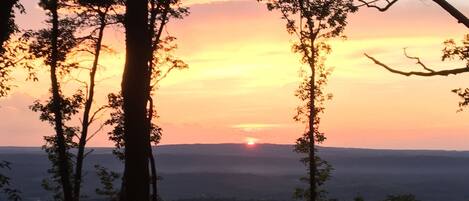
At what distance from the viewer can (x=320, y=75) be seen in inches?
1405

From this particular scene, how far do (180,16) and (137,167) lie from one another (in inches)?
841

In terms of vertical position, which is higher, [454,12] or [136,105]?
[454,12]

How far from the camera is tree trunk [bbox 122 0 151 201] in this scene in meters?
11.3

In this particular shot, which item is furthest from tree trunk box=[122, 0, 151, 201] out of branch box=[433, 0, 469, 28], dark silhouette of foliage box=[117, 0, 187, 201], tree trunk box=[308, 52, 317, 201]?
tree trunk box=[308, 52, 317, 201]

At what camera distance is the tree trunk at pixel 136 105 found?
11.3 meters

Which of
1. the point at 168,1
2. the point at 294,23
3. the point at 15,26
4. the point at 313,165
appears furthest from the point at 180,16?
the point at 15,26

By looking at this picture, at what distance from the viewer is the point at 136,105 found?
11336 millimetres

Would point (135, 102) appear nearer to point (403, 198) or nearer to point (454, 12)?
point (454, 12)

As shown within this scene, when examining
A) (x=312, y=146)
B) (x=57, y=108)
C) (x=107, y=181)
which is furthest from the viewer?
(x=312, y=146)

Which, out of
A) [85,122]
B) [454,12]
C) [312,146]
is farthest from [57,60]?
[454,12]

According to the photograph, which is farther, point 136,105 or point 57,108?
point 57,108

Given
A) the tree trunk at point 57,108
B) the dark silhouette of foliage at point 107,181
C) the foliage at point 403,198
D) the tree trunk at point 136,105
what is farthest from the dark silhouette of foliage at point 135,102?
the foliage at point 403,198

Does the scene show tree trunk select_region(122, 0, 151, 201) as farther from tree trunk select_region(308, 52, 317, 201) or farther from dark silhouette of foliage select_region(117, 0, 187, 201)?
tree trunk select_region(308, 52, 317, 201)

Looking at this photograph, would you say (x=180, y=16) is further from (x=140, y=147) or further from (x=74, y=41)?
(x=140, y=147)
